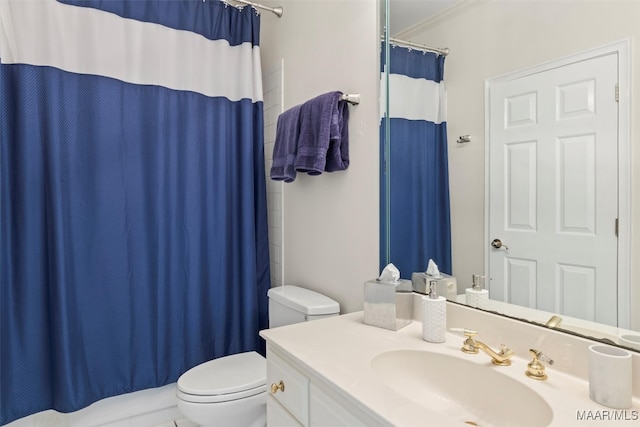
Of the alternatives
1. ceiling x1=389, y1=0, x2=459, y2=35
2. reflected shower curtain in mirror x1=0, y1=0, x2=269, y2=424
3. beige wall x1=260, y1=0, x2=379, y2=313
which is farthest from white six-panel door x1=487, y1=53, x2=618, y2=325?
reflected shower curtain in mirror x1=0, y1=0, x2=269, y2=424

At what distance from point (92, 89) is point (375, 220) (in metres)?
1.44

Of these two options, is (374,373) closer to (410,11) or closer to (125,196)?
(410,11)

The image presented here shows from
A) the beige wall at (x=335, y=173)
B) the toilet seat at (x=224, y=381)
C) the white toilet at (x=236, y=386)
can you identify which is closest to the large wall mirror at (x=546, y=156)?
the beige wall at (x=335, y=173)

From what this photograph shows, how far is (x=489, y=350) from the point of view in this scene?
887 mm

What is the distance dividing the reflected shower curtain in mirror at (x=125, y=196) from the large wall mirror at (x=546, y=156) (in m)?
1.26

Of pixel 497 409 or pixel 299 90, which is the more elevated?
pixel 299 90

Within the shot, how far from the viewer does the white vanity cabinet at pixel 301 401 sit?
0.79m

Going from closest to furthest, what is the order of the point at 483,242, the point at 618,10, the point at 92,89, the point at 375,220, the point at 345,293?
the point at 618,10 < the point at 483,242 < the point at 375,220 < the point at 345,293 < the point at 92,89

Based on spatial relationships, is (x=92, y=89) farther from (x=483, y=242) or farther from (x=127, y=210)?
(x=483, y=242)

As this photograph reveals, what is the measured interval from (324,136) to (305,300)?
2.34 feet

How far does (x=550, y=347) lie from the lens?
87cm

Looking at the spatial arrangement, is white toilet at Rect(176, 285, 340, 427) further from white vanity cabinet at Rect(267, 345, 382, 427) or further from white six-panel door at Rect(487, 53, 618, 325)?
white six-panel door at Rect(487, 53, 618, 325)

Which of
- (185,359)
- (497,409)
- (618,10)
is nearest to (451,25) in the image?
(618,10)

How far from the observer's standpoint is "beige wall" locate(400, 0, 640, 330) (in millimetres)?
771
